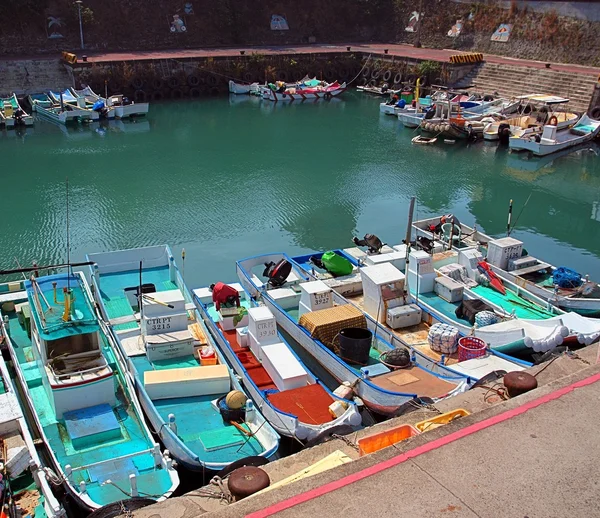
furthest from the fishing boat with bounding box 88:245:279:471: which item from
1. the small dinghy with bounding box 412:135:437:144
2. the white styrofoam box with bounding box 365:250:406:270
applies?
the small dinghy with bounding box 412:135:437:144

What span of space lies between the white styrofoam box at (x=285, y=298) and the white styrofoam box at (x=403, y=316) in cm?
218

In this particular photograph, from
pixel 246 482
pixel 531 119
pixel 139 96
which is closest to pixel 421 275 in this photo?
pixel 246 482

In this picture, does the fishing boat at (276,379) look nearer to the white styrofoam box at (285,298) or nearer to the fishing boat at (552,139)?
the white styrofoam box at (285,298)

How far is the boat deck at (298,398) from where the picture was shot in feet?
33.5

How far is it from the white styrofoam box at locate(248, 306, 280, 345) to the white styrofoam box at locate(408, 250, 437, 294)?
394 centimetres

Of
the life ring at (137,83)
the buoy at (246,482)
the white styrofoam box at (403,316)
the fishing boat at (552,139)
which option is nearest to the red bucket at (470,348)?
the white styrofoam box at (403,316)

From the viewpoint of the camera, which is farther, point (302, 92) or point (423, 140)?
point (302, 92)

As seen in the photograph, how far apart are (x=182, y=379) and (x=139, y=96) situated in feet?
110

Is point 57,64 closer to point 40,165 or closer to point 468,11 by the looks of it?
point 40,165

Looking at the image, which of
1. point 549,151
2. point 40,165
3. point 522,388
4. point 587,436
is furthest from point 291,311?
point 549,151

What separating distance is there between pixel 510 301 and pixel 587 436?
838cm

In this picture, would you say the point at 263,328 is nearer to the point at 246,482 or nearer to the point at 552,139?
the point at 246,482

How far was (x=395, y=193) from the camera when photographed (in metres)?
24.8

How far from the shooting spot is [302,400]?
10.5 m
